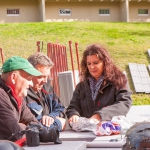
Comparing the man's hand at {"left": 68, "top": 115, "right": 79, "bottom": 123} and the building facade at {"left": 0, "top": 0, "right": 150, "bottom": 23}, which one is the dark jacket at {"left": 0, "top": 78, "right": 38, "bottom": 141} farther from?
the building facade at {"left": 0, "top": 0, "right": 150, "bottom": 23}

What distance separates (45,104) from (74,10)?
26.8m

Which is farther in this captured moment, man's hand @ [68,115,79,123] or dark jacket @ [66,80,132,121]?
dark jacket @ [66,80,132,121]

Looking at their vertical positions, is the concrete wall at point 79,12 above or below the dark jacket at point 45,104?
above

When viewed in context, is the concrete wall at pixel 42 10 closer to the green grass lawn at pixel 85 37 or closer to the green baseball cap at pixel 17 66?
the green grass lawn at pixel 85 37

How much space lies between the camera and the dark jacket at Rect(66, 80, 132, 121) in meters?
4.11

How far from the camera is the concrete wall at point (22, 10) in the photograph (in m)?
29.7

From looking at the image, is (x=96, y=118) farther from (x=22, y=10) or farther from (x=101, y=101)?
(x=22, y=10)

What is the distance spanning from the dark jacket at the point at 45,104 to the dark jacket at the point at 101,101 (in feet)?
0.43

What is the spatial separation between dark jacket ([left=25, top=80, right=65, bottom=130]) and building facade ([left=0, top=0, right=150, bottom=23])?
2506cm

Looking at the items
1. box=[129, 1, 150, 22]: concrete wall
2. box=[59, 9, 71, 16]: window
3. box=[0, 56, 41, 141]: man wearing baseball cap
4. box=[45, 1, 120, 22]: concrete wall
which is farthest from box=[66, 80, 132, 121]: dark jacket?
box=[129, 1, 150, 22]: concrete wall

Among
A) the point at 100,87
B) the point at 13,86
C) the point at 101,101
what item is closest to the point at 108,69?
the point at 100,87

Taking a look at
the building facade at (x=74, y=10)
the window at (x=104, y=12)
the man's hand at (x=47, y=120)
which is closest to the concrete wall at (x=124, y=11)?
the building facade at (x=74, y=10)

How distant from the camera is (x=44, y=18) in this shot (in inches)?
1152

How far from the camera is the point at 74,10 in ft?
101
